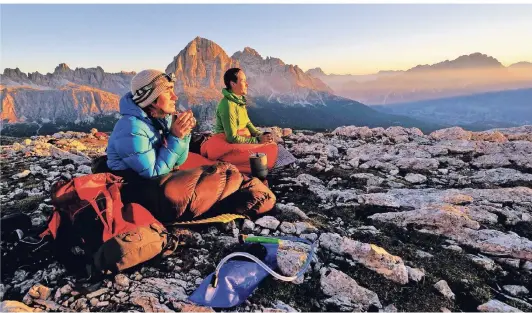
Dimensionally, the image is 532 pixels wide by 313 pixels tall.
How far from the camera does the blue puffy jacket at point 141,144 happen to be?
18.3 ft

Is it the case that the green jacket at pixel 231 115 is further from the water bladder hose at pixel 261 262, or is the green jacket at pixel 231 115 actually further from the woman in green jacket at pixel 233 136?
the water bladder hose at pixel 261 262

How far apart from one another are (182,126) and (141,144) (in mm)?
762

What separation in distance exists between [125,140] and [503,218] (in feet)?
25.7

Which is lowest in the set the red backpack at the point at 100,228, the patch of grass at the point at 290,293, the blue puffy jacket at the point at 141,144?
the patch of grass at the point at 290,293

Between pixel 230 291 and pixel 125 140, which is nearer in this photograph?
pixel 230 291

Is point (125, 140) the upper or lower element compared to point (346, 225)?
upper

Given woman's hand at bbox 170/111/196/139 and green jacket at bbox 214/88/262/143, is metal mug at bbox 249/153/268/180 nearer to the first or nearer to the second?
green jacket at bbox 214/88/262/143

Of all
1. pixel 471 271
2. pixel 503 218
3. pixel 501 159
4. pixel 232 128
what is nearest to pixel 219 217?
pixel 232 128

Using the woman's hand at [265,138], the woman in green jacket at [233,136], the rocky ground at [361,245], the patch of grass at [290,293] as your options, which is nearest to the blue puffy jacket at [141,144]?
the rocky ground at [361,245]

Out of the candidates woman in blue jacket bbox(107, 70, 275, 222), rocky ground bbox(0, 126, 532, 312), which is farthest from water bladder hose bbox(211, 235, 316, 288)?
woman in blue jacket bbox(107, 70, 275, 222)

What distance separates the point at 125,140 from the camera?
5543 millimetres

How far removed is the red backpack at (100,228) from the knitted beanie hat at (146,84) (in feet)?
4.68

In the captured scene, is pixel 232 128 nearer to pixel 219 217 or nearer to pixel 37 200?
pixel 219 217

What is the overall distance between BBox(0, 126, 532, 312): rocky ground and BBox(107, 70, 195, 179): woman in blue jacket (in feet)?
4.94
